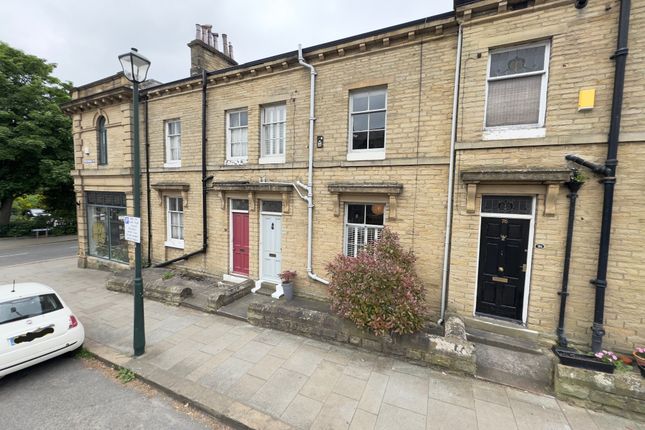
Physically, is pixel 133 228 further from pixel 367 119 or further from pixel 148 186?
pixel 148 186

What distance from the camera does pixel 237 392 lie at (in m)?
4.43

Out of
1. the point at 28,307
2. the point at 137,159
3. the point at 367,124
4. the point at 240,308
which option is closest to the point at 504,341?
the point at 367,124

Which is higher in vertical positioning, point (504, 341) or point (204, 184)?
point (204, 184)

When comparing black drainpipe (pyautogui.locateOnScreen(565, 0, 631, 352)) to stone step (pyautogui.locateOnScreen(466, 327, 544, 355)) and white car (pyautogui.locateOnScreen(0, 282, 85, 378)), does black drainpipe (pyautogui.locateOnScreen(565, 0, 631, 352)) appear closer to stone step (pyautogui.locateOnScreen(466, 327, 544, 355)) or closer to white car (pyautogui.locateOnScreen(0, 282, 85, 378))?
stone step (pyautogui.locateOnScreen(466, 327, 544, 355))

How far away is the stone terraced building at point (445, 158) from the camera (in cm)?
508

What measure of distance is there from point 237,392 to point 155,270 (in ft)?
24.4

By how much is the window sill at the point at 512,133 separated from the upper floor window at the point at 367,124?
235 centimetres

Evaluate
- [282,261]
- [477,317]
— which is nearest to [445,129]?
[477,317]

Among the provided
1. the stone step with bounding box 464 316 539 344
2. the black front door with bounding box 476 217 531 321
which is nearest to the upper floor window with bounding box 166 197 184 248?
the stone step with bounding box 464 316 539 344

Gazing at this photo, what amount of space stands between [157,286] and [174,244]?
256cm

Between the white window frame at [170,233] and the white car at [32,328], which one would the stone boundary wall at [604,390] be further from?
the white window frame at [170,233]

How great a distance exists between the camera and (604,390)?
4.04m

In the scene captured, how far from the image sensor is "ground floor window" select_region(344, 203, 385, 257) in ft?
23.7

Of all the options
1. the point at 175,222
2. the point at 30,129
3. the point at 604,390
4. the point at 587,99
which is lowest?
the point at 604,390
